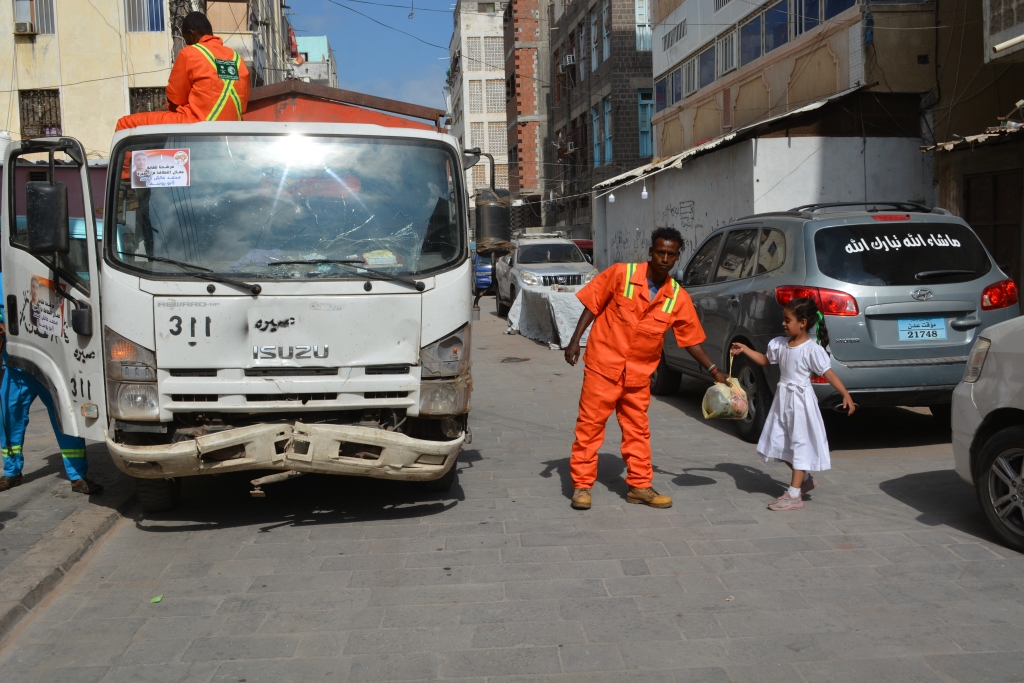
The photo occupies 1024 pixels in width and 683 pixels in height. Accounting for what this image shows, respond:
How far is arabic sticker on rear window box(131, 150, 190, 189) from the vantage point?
539 cm

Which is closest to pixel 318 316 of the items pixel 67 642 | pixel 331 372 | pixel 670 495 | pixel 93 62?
pixel 331 372

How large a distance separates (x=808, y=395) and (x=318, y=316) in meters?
3.04

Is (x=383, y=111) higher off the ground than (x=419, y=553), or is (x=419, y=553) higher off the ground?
(x=383, y=111)

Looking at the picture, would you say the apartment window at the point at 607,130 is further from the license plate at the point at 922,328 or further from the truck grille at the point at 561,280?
the license plate at the point at 922,328

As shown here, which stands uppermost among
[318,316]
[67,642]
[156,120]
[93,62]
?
[93,62]

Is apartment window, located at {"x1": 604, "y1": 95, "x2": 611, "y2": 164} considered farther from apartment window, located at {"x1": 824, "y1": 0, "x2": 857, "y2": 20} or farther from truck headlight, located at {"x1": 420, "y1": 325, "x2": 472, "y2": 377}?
truck headlight, located at {"x1": 420, "y1": 325, "x2": 472, "y2": 377}

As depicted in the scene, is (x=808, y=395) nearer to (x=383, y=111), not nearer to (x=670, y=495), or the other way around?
(x=670, y=495)

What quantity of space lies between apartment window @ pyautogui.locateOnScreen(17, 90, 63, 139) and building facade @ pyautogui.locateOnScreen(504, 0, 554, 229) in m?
25.9

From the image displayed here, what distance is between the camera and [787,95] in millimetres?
18609

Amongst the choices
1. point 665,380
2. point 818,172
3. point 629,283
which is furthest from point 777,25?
point 629,283

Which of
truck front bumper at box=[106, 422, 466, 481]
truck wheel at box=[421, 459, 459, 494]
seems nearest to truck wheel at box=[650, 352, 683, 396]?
truck wheel at box=[421, 459, 459, 494]

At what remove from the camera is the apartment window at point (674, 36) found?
24.9 metres

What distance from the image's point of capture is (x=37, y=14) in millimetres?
29469

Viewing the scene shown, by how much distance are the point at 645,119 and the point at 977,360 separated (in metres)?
30.5
